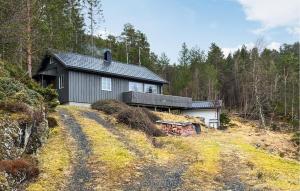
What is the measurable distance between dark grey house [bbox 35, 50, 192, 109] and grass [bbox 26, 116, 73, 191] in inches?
589

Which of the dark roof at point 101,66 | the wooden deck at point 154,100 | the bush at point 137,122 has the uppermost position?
the dark roof at point 101,66

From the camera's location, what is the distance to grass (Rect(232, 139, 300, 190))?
15156 millimetres

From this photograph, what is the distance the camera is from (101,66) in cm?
3944

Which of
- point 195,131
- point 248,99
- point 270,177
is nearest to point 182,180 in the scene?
point 270,177

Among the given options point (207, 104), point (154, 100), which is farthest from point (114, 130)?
point (207, 104)

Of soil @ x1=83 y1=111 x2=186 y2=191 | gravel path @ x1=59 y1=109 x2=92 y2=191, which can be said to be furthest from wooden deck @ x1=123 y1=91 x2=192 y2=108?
soil @ x1=83 y1=111 x2=186 y2=191

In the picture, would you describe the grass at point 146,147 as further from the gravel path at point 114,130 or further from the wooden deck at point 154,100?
the wooden deck at point 154,100

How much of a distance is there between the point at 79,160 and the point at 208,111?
28.3 m

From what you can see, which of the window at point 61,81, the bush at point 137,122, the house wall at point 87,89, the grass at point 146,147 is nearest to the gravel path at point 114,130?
the grass at point 146,147

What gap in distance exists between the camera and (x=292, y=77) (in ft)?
234

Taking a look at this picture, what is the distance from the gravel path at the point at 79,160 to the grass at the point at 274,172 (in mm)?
6018

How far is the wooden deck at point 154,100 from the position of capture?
1524 inches

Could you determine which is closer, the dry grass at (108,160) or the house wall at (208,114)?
the dry grass at (108,160)

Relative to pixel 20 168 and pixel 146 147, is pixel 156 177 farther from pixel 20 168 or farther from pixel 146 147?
pixel 146 147
